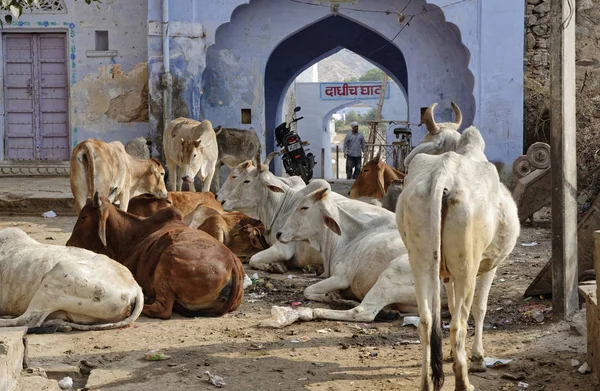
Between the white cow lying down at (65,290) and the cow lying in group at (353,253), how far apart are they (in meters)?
1.05

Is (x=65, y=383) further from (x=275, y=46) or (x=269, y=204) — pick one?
(x=275, y=46)

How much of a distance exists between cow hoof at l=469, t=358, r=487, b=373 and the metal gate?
1220 cm

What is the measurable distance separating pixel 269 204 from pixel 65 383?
4.74 m

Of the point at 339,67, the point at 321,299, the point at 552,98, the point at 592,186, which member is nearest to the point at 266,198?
the point at 321,299

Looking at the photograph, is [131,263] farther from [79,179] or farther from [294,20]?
[294,20]

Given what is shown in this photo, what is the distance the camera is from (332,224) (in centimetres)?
765

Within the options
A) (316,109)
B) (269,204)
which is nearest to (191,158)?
(269,204)

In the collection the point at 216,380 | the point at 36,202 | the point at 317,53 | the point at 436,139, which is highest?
the point at 317,53

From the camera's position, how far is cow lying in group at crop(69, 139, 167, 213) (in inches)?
399

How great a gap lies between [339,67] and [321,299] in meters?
130

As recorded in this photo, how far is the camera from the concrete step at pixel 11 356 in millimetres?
4609

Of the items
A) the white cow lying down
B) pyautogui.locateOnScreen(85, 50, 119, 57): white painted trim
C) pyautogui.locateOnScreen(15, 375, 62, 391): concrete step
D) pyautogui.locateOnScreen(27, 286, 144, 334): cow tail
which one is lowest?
pyautogui.locateOnScreen(15, 375, 62, 391): concrete step

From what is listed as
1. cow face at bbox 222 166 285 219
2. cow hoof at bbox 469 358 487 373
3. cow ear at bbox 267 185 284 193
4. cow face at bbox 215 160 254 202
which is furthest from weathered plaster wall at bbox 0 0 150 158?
cow hoof at bbox 469 358 487 373

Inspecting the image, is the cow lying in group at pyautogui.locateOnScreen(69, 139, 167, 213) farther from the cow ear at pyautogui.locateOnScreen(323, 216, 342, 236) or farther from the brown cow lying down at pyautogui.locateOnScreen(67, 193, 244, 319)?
the cow ear at pyautogui.locateOnScreen(323, 216, 342, 236)
